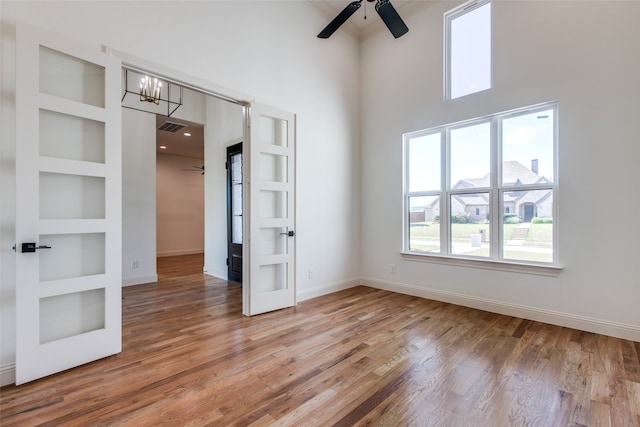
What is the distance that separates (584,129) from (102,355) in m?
4.92

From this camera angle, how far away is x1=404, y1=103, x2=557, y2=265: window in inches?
129

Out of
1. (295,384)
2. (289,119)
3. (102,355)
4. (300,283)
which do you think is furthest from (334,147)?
(102,355)

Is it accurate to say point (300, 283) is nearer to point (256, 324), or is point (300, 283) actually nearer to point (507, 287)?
point (256, 324)

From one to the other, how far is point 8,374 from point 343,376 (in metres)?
2.35

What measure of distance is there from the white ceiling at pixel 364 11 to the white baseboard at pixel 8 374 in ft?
16.0

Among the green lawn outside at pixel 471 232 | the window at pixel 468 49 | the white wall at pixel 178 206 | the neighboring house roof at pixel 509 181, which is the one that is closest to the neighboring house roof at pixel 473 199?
the neighboring house roof at pixel 509 181

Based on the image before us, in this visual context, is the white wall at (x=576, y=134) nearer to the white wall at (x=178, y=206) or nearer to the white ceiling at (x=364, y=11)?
the white ceiling at (x=364, y=11)

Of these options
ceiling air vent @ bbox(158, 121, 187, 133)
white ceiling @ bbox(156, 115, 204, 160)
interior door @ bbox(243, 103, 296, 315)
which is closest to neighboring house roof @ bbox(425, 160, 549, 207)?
interior door @ bbox(243, 103, 296, 315)

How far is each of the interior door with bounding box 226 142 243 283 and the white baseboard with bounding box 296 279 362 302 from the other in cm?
153

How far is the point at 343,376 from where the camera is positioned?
213cm

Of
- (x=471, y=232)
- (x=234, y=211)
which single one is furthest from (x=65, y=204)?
(x=471, y=232)

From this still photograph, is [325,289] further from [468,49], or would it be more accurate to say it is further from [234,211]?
[468,49]

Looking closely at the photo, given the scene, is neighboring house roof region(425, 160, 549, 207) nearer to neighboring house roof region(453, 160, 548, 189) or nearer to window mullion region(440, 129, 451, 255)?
neighboring house roof region(453, 160, 548, 189)

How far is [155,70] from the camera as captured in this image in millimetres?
2727
